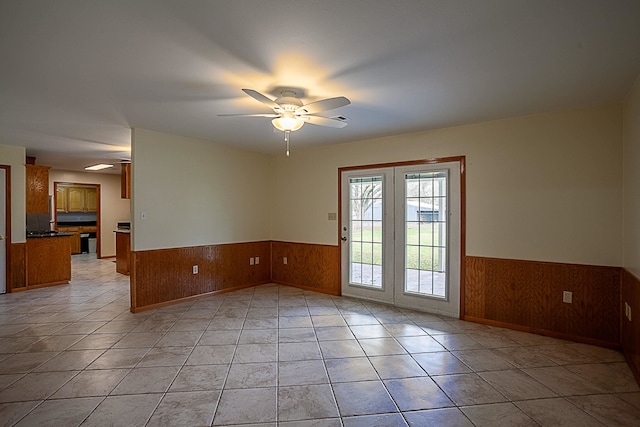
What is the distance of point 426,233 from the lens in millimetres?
4203

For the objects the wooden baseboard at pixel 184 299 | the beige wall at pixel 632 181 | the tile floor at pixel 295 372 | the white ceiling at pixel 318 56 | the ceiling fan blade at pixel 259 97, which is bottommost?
the tile floor at pixel 295 372

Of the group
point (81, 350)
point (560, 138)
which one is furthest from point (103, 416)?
point (560, 138)

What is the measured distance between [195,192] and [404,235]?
3.06m

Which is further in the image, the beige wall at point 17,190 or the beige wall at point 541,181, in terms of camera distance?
the beige wall at point 17,190

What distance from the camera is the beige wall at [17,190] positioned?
5168 millimetres

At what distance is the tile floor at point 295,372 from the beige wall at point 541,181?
96 cm

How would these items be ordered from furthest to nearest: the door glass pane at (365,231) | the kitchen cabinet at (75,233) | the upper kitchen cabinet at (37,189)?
the kitchen cabinet at (75,233) → the upper kitchen cabinet at (37,189) → the door glass pane at (365,231)

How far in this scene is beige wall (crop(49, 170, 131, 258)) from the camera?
27.9ft

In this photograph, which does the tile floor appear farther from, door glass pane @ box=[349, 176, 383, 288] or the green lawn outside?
door glass pane @ box=[349, 176, 383, 288]

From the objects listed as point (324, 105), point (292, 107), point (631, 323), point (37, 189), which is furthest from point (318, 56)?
point (37, 189)

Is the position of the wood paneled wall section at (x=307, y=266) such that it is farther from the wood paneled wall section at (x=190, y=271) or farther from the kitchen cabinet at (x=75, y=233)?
the kitchen cabinet at (x=75, y=233)

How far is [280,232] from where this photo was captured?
229 inches

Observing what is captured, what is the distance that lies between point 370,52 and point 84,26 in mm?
1678

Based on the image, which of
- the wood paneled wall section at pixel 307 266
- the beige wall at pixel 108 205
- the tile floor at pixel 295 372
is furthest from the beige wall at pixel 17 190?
the wood paneled wall section at pixel 307 266
